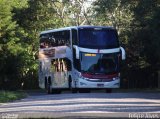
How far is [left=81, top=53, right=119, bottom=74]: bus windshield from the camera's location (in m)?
37.4

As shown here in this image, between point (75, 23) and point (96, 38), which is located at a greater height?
point (75, 23)

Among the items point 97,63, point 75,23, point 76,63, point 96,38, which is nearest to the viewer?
point 96,38

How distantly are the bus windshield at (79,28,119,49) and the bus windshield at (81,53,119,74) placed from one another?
24.7 inches

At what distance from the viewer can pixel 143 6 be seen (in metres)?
45.3

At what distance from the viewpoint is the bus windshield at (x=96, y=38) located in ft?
122

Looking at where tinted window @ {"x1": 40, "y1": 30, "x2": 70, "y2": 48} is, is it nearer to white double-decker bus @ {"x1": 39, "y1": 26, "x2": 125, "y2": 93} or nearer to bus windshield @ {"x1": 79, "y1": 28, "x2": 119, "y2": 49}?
white double-decker bus @ {"x1": 39, "y1": 26, "x2": 125, "y2": 93}

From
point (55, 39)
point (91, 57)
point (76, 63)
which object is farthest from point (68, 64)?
point (55, 39)

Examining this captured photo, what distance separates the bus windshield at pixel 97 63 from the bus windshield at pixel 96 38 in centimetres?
63

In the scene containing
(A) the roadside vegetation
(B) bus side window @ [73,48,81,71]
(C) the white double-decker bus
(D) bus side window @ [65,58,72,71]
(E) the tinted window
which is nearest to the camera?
(C) the white double-decker bus

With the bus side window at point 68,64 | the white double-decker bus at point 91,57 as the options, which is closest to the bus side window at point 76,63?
the white double-decker bus at point 91,57

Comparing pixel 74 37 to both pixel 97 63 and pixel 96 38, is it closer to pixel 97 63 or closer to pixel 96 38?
pixel 96 38

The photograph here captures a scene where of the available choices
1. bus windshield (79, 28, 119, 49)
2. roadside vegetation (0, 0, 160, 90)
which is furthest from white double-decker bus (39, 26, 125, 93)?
roadside vegetation (0, 0, 160, 90)

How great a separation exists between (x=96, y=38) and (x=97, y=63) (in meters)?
1.69

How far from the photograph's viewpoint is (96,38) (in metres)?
37.4
